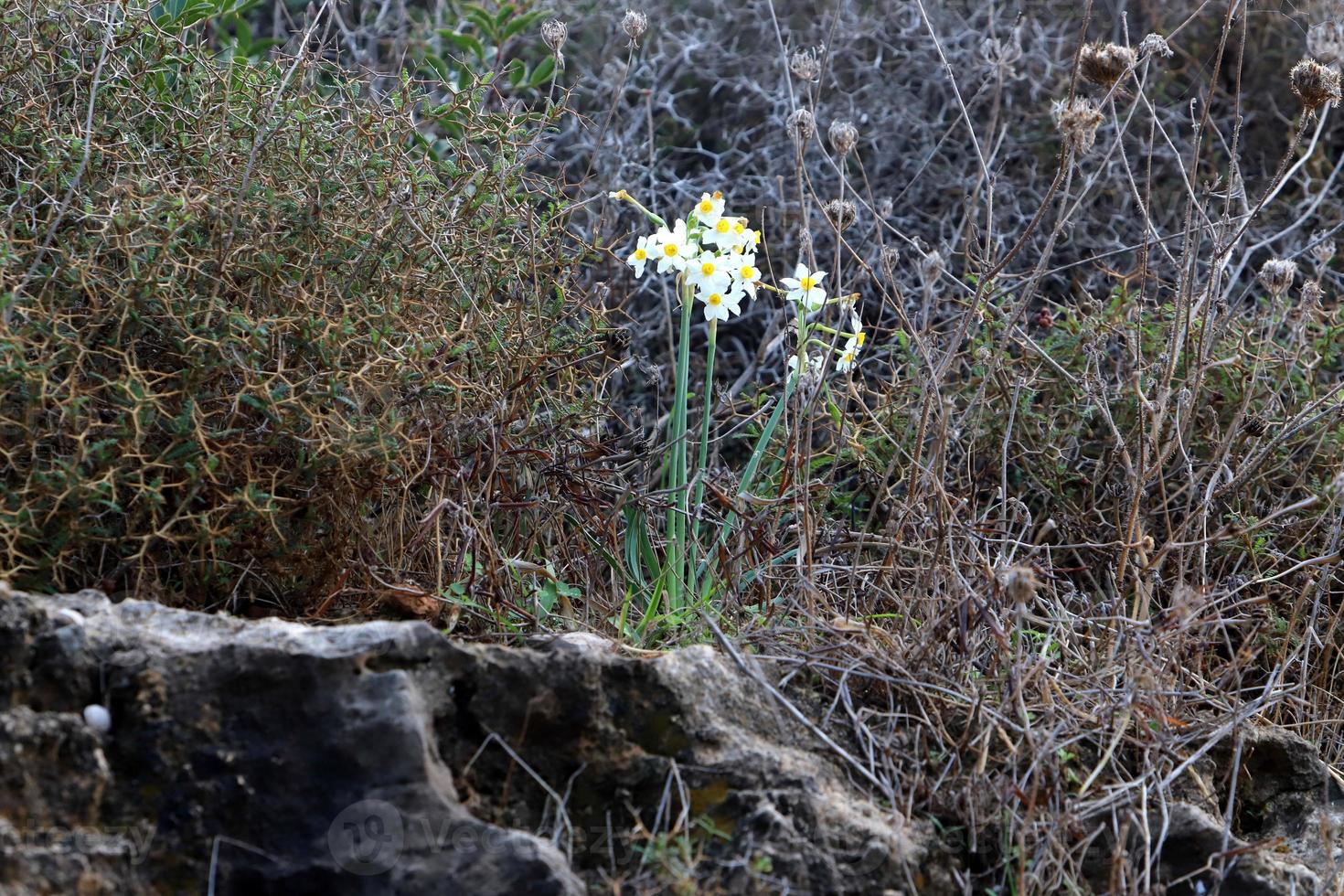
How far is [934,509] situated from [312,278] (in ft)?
4.17

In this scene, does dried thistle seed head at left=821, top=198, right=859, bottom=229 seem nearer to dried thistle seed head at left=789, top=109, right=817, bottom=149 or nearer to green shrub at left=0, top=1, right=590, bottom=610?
dried thistle seed head at left=789, top=109, right=817, bottom=149

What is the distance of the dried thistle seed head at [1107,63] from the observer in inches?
98.0

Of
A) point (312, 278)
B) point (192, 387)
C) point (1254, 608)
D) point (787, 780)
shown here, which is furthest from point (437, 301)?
point (1254, 608)

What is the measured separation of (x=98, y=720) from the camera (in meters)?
1.82

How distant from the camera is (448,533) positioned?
8.70ft

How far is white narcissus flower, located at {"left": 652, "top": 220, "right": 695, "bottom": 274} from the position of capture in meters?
2.77

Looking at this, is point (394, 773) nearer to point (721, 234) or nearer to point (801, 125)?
point (721, 234)

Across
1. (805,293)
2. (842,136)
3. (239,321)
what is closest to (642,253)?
(805,293)

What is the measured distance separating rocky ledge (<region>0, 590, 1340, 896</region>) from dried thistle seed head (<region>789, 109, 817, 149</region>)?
1145 millimetres

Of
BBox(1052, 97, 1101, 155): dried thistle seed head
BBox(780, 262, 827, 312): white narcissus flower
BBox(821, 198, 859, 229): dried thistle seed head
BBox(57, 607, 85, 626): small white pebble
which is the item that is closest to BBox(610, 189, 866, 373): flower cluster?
BBox(780, 262, 827, 312): white narcissus flower

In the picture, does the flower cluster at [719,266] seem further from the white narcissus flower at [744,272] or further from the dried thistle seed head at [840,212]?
the dried thistle seed head at [840,212]

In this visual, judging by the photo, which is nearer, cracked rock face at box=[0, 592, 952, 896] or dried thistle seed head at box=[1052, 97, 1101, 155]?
cracked rock face at box=[0, 592, 952, 896]

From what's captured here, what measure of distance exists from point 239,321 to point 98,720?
29.3 inches

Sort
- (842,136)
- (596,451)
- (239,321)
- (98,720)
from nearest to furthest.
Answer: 1. (98,720)
2. (239,321)
3. (842,136)
4. (596,451)
